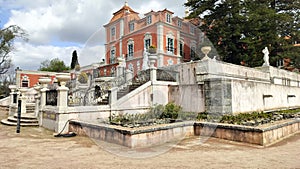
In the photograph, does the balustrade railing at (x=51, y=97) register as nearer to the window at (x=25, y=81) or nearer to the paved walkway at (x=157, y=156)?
the paved walkway at (x=157, y=156)

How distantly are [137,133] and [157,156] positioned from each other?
90cm

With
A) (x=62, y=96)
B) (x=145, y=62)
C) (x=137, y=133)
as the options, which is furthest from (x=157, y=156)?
(x=145, y=62)

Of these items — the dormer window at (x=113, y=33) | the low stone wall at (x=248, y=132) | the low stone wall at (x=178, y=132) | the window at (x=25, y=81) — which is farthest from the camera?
the window at (x=25, y=81)

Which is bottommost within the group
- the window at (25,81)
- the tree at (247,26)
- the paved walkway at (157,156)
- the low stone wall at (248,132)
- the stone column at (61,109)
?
the paved walkway at (157,156)

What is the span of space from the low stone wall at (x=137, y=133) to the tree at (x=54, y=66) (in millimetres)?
45462

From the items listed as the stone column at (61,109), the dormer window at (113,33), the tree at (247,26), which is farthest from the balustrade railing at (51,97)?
the tree at (247,26)

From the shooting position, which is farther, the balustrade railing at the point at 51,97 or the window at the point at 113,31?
the balustrade railing at the point at 51,97

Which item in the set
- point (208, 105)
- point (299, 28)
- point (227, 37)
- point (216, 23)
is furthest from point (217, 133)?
point (299, 28)

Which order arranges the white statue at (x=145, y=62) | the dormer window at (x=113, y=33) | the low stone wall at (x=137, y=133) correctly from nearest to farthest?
the low stone wall at (x=137, y=133)
the dormer window at (x=113, y=33)
the white statue at (x=145, y=62)

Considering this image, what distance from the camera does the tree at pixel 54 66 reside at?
4987 centimetres

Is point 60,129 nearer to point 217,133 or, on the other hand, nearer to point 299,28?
point 217,133

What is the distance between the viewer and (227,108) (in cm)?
870

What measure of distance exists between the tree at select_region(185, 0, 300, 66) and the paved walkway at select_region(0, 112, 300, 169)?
14737 millimetres

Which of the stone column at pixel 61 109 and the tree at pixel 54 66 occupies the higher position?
the tree at pixel 54 66
